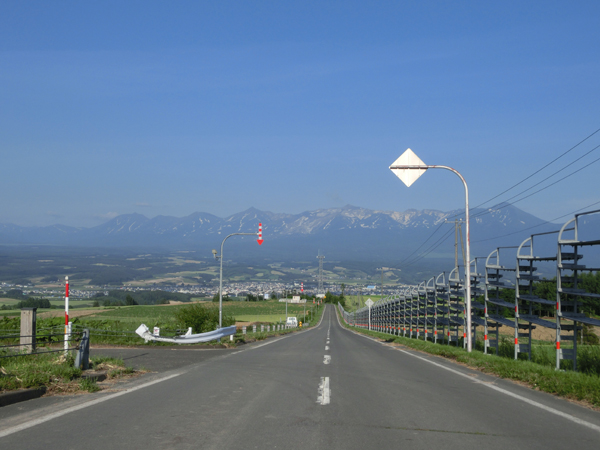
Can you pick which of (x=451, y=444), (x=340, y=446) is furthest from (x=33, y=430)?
(x=451, y=444)

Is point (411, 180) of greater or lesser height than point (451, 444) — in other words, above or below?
above

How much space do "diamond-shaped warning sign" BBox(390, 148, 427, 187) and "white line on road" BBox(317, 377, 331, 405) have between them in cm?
837

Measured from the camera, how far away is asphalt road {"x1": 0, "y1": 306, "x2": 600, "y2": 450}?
5473 mm

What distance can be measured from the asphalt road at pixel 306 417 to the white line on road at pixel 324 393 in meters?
0.02

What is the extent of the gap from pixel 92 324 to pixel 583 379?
3059 centimetres

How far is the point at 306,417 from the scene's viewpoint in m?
6.72

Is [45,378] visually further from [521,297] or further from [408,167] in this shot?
[521,297]

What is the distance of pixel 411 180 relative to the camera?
54.9ft

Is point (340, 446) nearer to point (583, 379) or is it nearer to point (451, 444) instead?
point (451, 444)

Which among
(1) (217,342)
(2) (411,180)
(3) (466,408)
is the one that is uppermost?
(2) (411,180)

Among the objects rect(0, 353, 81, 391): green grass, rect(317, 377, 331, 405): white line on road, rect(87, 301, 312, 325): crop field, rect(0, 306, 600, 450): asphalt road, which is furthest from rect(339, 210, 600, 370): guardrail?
rect(87, 301, 312, 325): crop field

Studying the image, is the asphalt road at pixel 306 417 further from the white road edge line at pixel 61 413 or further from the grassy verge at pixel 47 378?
the grassy verge at pixel 47 378

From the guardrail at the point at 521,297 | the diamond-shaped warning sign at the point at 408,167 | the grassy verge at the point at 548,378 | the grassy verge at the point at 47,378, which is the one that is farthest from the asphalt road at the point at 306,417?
the diamond-shaped warning sign at the point at 408,167

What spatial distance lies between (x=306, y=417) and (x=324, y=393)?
211cm
